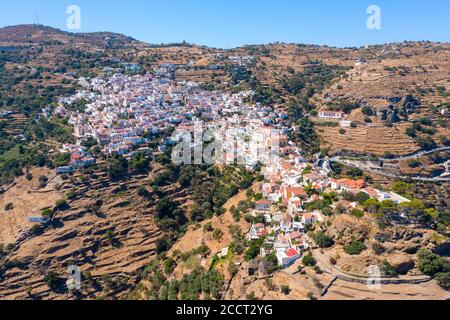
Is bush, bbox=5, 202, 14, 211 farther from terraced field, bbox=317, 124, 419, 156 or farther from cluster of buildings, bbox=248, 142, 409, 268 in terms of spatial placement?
terraced field, bbox=317, 124, 419, 156

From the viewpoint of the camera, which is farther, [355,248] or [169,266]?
[169,266]

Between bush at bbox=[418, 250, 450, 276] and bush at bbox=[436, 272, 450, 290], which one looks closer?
bush at bbox=[436, 272, 450, 290]

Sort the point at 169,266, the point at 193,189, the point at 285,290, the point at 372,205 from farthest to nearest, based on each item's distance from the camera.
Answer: the point at 193,189
the point at 169,266
the point at 372,205
the point at 285,290

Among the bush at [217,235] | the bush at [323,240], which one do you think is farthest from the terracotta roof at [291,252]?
the bush at [217,235]

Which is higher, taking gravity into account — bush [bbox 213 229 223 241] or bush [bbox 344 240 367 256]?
bush [bbox 344 240 367 256]

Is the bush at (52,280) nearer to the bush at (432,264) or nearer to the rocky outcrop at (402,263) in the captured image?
the rocky outcrop at (402,263)

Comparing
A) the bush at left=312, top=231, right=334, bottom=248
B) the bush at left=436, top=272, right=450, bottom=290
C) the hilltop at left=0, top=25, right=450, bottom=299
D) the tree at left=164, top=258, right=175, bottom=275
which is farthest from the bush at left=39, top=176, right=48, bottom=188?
the bush at left=436, top=272, right=450, bottom=290

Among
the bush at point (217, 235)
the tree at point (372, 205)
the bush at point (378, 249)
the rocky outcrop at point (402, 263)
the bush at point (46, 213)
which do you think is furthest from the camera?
the bush at point (46, 213)

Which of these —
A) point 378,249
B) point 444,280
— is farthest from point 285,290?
point 444,280

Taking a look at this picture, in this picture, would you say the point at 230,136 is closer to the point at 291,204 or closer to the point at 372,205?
the point at 291,204
